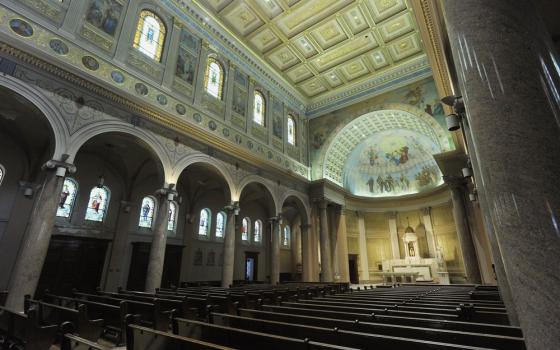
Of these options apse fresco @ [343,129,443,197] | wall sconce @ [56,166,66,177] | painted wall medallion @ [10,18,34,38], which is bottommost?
wall sconce @ [56,166,66,177]

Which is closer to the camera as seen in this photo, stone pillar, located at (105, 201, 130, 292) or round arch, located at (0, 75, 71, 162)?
round arch, located at (0, 75, 71, 162)

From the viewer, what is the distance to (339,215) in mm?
20312

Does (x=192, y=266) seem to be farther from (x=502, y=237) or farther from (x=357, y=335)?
(x=502, y=237)

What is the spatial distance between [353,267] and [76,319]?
20812 mm

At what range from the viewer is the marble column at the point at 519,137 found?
1522 mm

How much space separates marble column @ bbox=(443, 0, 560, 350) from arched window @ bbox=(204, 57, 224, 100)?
12708 mm

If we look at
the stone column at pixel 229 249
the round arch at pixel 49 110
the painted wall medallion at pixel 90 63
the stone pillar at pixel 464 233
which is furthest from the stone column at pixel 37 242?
the stone pillar at pixel 464 233

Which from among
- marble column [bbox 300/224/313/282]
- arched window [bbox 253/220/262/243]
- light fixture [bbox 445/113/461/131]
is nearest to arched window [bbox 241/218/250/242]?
arched window [bbox 253/220/262/243]

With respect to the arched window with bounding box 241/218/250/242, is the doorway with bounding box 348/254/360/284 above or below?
below

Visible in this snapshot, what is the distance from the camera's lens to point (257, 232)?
21219 mm

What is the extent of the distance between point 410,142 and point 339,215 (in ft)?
26.8

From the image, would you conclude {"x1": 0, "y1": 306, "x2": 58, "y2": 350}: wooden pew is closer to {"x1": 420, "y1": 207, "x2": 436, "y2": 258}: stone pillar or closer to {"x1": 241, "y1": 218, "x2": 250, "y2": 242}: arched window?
{"x1": 241, "y1": 218, "x2": 250, "y2": 242}: arched window

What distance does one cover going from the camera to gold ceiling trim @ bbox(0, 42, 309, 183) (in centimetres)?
759

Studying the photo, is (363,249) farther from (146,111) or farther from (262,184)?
(146,111)
